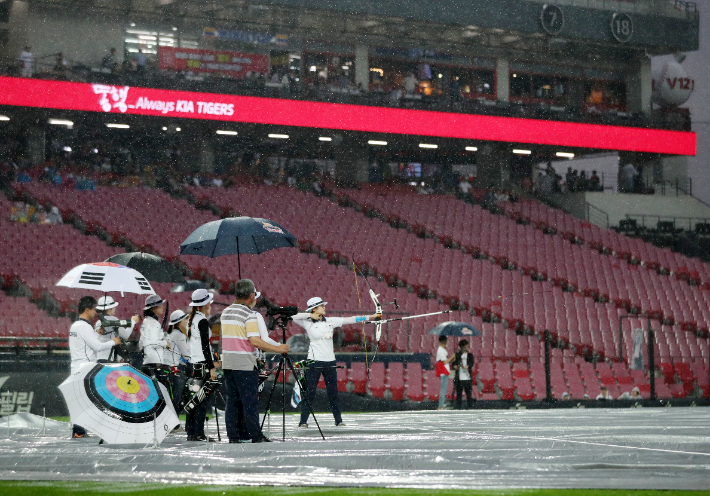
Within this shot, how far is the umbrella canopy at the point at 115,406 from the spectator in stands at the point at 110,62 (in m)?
21.0

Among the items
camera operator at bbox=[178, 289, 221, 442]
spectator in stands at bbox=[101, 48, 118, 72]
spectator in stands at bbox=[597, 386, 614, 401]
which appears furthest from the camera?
spectator in stands at bbox=[101, 48, 118, 72]

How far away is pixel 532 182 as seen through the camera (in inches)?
1483

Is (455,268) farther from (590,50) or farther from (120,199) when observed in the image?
(590,50)

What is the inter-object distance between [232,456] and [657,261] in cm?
2535

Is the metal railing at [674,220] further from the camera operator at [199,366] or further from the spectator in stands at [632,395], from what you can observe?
the camera operator at [199,366]

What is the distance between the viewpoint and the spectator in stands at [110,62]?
28.6m

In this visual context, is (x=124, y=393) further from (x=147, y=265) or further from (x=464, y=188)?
(x=464, y=188)

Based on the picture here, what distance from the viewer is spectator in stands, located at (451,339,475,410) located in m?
17.6

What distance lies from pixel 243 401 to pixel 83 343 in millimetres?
2102

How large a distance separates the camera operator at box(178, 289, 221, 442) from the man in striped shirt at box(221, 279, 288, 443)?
0.45 m

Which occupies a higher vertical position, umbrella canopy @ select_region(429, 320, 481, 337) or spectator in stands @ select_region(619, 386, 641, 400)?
umbrella canopy @ select_region(429, 320, 481, 337)

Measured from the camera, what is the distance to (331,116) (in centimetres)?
3134

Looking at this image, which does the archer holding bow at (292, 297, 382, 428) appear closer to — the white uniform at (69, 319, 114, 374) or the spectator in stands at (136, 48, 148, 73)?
the white uniform at (69, 319, 114, 374)

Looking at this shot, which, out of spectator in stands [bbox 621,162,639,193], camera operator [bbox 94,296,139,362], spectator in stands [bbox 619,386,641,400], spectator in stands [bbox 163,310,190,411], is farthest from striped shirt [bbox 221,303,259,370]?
spectator in stands [bbox 621,162,639,193]
